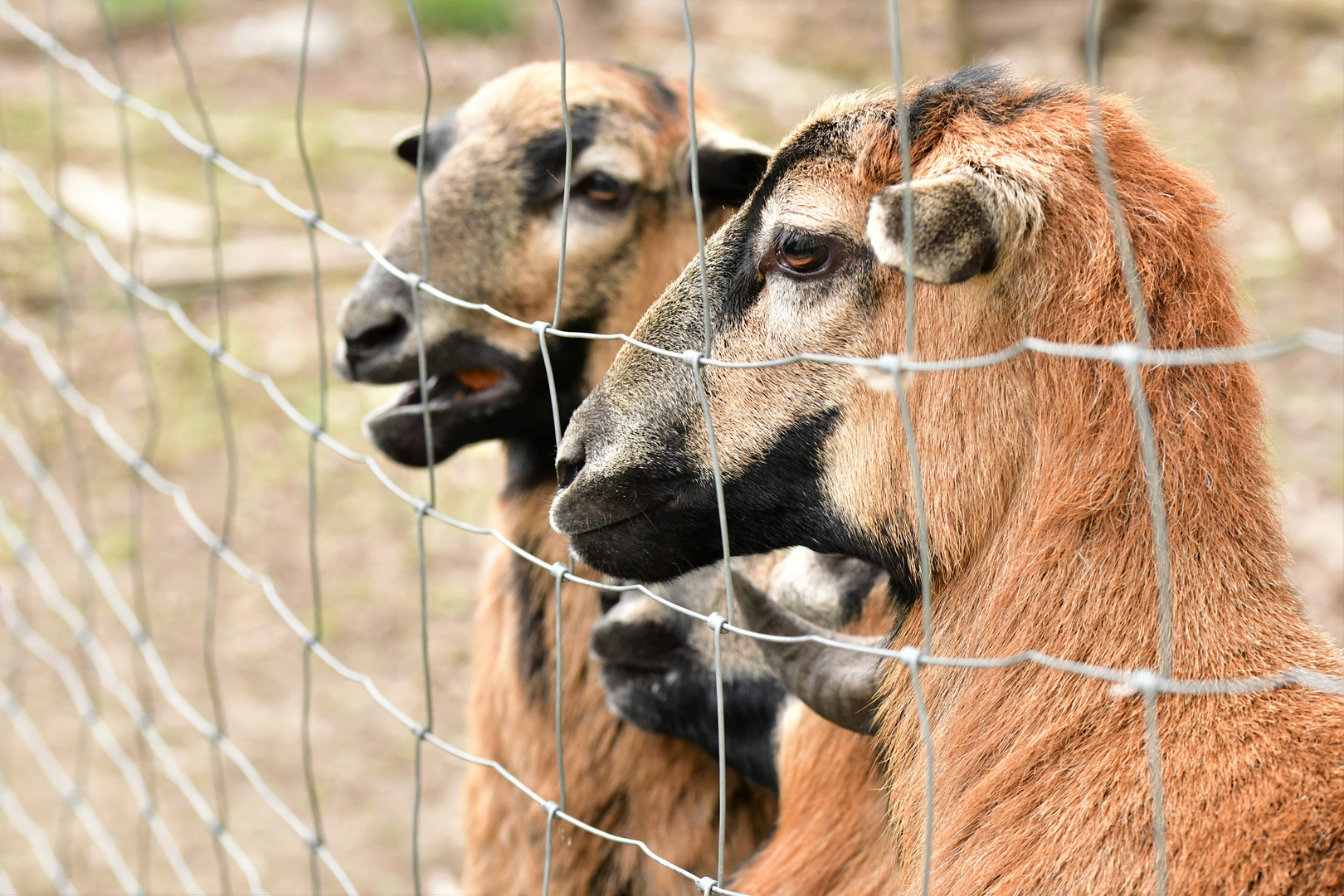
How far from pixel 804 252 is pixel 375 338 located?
134 centimetres

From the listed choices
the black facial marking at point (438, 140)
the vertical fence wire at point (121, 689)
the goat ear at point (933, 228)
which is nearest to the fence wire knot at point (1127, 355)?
the goat ear at point (933, 228)

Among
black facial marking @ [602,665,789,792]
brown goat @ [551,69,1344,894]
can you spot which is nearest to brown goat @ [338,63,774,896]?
black facial marking @ [602,665,789,792]

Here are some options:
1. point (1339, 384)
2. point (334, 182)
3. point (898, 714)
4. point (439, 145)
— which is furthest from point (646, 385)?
point (334, 182)

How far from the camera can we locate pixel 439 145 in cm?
336

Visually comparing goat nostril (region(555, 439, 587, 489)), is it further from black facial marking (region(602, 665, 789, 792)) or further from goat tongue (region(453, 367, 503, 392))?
goat tongue (region(453, 367, 503, 392))

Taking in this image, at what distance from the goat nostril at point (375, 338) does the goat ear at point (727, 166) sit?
78cm

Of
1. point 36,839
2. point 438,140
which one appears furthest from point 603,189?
point 36,839

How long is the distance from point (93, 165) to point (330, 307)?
2515 millimetres

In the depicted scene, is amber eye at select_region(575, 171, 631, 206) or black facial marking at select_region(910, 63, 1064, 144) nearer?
black facial marking at select_region(910, 63, 1064, 144)

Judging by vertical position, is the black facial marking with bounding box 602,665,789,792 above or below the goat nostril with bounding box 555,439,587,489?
below

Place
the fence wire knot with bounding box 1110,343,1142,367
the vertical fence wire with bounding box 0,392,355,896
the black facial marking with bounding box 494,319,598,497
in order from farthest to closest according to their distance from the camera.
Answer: the black facial marking with bounding box 494,319,598,497 → the vertical fence wire with bounding box 0,392,355,896 → the fence wire knot with bounding box 1110,343,1142,367

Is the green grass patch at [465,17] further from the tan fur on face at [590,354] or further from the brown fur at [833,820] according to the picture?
the brown fur at [833,820]

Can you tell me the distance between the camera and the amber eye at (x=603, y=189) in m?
3.12

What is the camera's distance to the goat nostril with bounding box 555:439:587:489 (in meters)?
2.26
